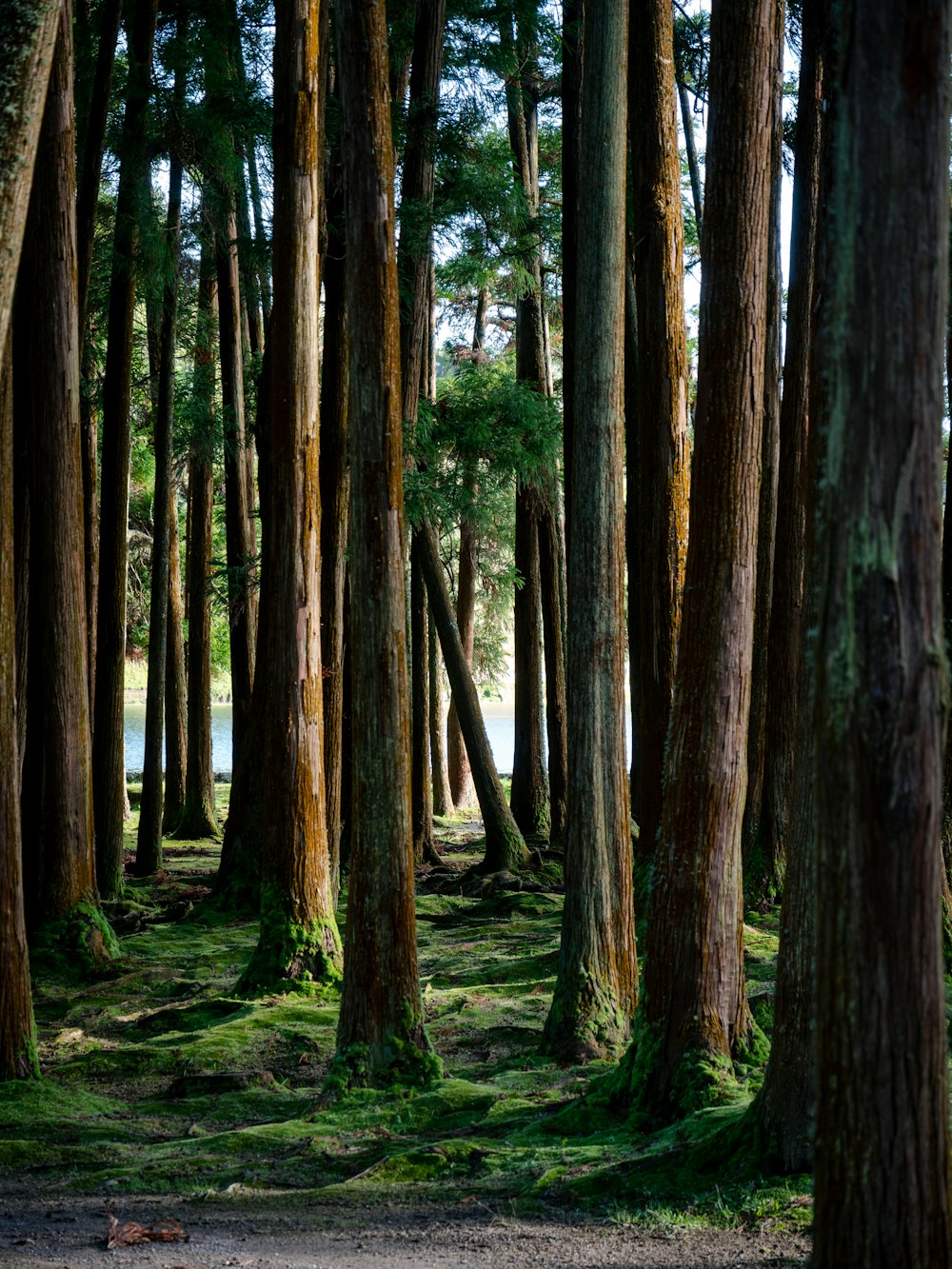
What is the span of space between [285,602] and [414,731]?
759 cm

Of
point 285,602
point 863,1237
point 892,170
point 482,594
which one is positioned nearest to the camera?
point 892,170

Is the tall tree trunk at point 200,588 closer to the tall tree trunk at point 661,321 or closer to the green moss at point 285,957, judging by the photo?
the green moss at point 285,957

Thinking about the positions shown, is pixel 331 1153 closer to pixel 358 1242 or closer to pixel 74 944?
pixel 358 1242

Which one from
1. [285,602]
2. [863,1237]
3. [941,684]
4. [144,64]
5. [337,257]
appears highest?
[144,64]

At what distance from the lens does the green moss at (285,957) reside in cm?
878

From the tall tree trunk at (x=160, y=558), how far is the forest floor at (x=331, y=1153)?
6.00 metres

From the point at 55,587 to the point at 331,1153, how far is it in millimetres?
5963

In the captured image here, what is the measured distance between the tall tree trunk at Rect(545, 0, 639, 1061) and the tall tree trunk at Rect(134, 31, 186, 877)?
28.4 ft

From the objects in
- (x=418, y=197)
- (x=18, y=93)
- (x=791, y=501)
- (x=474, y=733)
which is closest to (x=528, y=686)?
(x=474, y=733)

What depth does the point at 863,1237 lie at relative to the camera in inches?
112

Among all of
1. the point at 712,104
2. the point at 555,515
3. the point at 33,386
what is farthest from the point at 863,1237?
the point at 555,515

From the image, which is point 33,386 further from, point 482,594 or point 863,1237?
point 482,594

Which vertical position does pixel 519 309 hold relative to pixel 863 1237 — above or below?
above

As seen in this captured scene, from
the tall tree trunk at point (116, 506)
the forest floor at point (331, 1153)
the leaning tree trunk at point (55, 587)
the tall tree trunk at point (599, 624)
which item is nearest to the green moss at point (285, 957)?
the forest floor at point (331, 1153)
